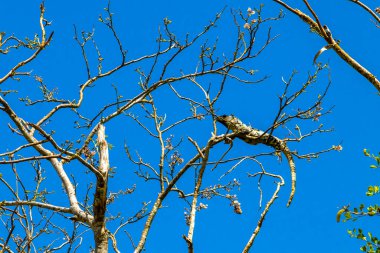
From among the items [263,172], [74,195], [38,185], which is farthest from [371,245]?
[38,185]

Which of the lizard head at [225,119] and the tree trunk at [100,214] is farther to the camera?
the lizard head at [225,119]

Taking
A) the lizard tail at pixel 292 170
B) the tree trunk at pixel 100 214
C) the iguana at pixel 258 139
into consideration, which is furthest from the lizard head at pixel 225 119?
the tree trunk at pixel 100 214

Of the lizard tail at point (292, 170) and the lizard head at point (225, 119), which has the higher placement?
the lizard head at point (225, 119)

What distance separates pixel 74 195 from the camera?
233 inches

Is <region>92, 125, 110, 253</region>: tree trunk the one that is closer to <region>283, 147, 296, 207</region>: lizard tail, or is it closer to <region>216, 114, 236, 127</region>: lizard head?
<region>283, 147, 296, 207</region>: lizard tail

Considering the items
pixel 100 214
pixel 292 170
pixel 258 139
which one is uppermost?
pixel 258 139

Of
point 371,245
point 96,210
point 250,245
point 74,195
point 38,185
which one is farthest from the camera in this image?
point 38,185

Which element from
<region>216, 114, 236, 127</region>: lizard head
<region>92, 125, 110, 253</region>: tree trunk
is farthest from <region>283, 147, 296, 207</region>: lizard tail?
<region>92, 125, 110, 253</region>: tree trunk

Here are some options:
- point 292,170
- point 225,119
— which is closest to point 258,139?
point 292,170

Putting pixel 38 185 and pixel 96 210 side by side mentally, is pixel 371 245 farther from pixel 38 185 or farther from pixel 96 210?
pixel 38 185

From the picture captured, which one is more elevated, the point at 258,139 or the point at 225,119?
the point at 225,119

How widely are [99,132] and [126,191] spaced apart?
5.58 ft

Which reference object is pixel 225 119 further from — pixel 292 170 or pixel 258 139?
pixel 292 170

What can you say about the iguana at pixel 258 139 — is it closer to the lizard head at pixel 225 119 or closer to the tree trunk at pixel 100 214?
the lizard head at pixel 225 119
